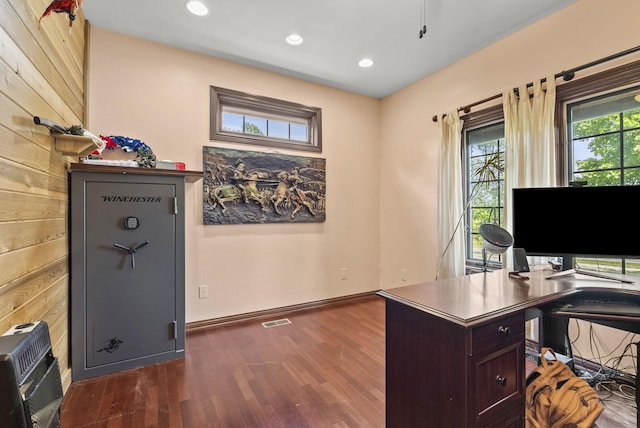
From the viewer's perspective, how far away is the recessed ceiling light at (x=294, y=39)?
2732 mm

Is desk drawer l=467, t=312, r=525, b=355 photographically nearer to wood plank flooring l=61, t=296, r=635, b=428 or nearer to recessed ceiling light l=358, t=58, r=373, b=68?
wood plank flooring l=61, t=296, r=635, b=428

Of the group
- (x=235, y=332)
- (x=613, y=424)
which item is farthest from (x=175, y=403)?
(x=613, y=424)

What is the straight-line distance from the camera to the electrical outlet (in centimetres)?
304

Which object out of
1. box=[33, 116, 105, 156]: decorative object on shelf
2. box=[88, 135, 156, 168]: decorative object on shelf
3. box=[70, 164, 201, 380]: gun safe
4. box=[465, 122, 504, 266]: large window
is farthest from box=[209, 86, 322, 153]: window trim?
box=[465, 122, 504, 266]: large window

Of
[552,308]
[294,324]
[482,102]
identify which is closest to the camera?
[552,308]

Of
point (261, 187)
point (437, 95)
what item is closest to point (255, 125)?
point (261, 187)

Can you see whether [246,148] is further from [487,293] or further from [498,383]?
[498,383]

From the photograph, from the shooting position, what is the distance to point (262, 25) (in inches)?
101

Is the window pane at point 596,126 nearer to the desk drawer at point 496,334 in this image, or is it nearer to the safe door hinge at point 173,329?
the desk drawer at point 496,334

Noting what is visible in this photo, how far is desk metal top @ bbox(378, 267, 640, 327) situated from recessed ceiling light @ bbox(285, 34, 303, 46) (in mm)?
2485

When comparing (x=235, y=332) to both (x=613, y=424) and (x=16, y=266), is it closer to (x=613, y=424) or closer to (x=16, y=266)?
(x=16, y=266)

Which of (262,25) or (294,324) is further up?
(262,25)

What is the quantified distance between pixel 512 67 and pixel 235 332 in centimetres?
374

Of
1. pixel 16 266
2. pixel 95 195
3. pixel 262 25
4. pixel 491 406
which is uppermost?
pixel 262 25
